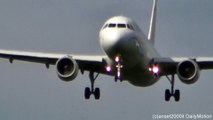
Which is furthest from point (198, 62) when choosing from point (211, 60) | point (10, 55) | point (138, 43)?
point (10, 55)

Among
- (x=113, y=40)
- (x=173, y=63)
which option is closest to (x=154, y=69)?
(x=173, y=63)

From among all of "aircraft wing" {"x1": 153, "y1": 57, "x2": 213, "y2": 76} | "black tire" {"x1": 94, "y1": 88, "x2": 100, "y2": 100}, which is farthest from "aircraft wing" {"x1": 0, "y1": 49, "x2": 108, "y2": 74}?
"aircraft wing" {"x1": 153, "y1": 57, "x2": 213, "y2": 76}

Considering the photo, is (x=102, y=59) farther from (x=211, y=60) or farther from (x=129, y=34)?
(x=211, y=60)

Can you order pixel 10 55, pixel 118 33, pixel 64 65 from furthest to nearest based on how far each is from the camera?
pixel 10 55
pixel 64 65
pixel 118 33

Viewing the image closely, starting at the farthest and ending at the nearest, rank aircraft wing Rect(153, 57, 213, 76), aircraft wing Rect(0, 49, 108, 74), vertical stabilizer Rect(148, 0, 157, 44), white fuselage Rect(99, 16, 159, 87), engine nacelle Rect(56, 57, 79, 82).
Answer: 1. vertical stabilizer Rect(148, 0, 157, 44)
2. aircraft wing Rect(0, 49, 108, 74)
3. aircraft wing Rect(153, 57, 213, 76)
4. engine nacelle Rect(56, 57, 79, 82)
5. white fuselage Rect(99, 16, 159, 87)

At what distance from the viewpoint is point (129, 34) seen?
181 feet

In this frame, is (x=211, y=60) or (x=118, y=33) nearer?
(x=118, y=33)

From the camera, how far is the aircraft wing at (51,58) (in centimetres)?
5935

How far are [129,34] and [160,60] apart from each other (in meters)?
4.74

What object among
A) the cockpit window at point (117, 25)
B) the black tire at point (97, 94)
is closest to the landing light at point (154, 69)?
the cockpit window at point (117, 25)

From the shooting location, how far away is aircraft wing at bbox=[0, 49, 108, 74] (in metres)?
59.3

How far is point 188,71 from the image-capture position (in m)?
58.2

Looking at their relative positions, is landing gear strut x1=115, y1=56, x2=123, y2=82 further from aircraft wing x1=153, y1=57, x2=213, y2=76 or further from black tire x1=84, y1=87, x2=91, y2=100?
black tire x1=84, y1=87, x2=91, y2=100

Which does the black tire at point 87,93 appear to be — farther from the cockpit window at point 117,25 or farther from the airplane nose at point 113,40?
the airplane nose at point 113,40
